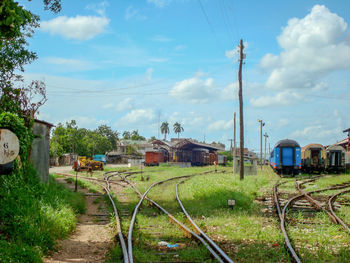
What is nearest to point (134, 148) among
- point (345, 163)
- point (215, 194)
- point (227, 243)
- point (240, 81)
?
point (345, 163)

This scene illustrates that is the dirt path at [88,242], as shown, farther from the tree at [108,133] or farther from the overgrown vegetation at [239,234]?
the tree at [108,133]

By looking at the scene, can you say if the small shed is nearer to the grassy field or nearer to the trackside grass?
the trackside grass

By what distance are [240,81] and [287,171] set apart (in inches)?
561

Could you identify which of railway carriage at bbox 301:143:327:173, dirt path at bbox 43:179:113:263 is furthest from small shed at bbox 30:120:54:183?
railway carriage at bbox 301:143:327:173

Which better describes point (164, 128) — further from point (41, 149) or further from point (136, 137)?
point (41, 149)

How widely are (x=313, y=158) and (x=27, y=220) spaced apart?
35800mm

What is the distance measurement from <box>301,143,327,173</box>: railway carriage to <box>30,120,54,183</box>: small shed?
3014 cm

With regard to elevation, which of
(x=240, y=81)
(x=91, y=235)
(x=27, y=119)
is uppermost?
(x=240, y=81)

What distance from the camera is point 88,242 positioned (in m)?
8.76

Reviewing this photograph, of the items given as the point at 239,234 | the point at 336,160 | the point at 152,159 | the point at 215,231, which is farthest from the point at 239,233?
the point at 152,159

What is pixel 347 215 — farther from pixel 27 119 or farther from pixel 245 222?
pixel 27 119

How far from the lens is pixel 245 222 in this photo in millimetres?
10312

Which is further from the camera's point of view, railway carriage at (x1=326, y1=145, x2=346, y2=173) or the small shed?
railway carriage at (x1=326, y1=145, x2=346, y2=173)

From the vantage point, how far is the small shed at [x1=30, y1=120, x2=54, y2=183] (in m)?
13.5
